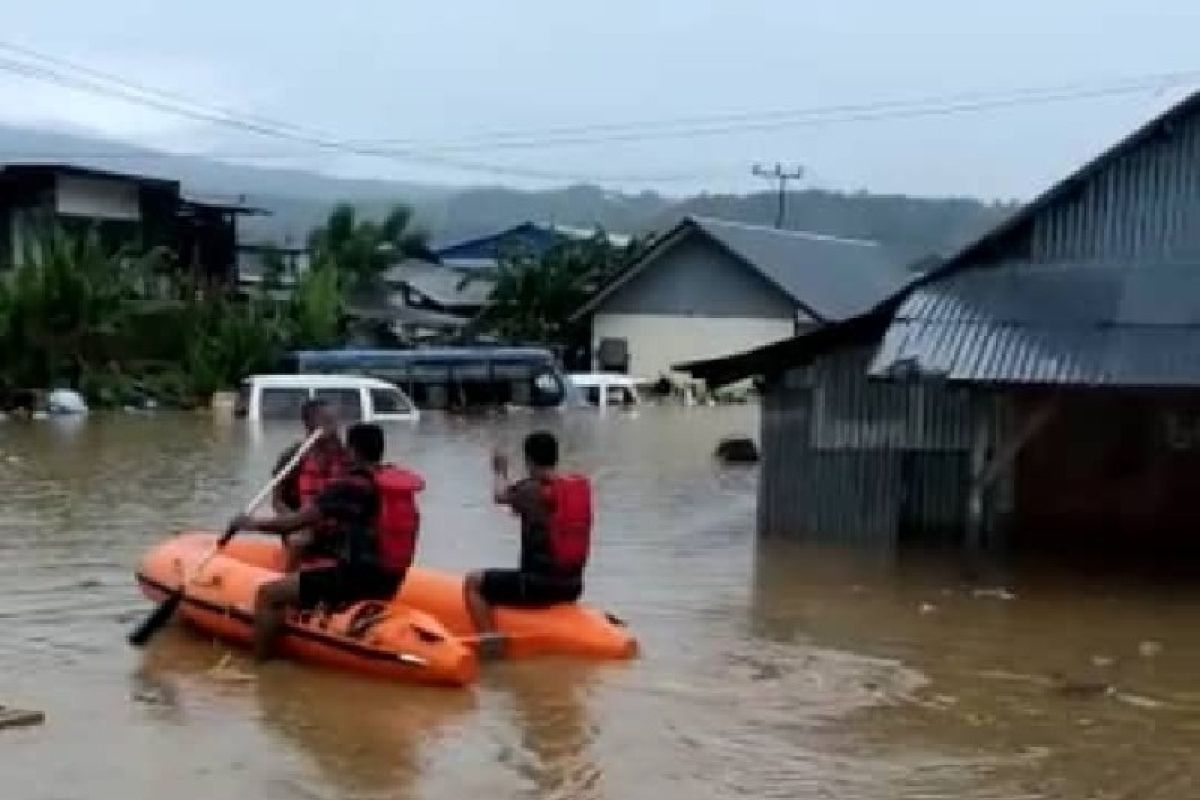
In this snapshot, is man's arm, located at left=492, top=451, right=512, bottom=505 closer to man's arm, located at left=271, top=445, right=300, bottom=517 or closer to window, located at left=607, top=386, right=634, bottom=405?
man's arm, located at left=271, top=445, right=300, bottom=517

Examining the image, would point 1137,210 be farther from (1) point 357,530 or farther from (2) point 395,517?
(1) point 357,530

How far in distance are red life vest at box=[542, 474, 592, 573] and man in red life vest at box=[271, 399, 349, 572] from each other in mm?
1229

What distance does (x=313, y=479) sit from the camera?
1277 centimetres

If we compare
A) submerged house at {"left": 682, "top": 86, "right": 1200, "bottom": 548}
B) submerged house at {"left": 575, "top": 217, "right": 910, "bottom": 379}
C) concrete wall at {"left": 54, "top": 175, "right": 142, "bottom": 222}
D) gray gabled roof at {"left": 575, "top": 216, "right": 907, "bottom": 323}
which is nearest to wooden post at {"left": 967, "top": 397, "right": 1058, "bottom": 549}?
submerged house at {"left": 682, "top": 86, "right": 1200, "bottom": 548}

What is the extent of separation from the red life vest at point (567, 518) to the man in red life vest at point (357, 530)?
0.78 metres

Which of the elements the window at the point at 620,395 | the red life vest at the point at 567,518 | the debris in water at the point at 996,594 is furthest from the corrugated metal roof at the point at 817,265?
the red life vest at the point at 567,518

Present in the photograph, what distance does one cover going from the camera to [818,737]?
10977 mm

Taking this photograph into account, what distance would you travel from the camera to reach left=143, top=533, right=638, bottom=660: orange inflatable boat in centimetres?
1252

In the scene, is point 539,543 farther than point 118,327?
No

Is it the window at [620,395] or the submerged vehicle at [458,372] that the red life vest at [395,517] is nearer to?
the submerged vehicle at [458,372]

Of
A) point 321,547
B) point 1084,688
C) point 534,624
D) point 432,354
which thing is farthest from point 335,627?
point 432,354

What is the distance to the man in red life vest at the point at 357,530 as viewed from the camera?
11828 millimetres

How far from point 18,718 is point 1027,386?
8923mm

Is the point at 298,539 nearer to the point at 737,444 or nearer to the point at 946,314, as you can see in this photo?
the point at 946,314
